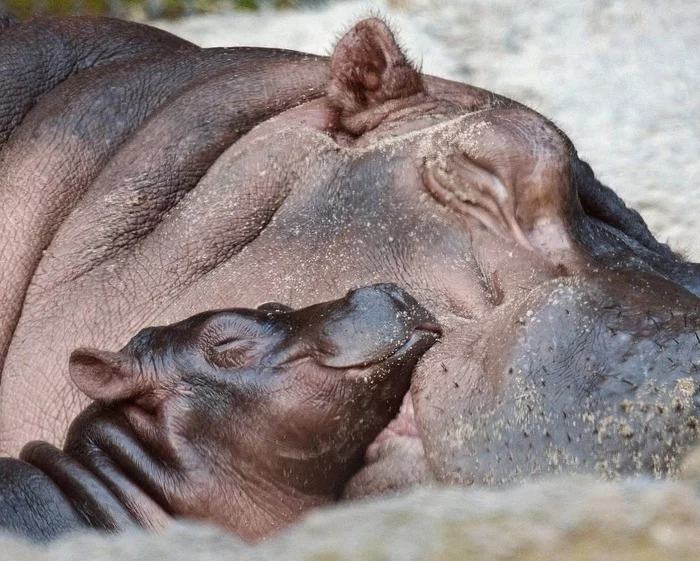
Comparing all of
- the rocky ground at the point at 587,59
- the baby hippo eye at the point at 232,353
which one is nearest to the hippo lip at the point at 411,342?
the baby hippo eye at the point at 232,353

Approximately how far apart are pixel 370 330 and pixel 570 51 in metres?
2.84

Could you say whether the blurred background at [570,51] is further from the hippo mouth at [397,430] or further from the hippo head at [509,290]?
the hippo mouth at [397,430]

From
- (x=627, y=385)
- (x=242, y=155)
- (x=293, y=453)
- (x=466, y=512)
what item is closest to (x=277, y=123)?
(x=242, y=155)

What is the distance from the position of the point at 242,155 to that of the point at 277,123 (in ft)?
0.34

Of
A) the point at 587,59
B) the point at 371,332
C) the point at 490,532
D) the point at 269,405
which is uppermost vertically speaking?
the point at 587,59

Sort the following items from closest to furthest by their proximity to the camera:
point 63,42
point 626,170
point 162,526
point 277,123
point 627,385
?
point 627,385 < point 162,526 < point 277,123 < point 63,42 < point 626,170

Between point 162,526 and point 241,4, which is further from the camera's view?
point 241,4

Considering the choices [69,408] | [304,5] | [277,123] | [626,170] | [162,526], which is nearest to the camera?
[162,526]

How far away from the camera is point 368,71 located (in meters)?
2.42

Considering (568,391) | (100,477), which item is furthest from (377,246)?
(100,477)

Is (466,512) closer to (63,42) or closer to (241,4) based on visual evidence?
(63,42)

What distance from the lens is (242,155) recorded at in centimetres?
241

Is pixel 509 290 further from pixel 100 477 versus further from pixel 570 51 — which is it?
pixel 570 51

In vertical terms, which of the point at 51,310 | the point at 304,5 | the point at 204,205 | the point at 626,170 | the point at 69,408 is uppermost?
the point at 304,5
